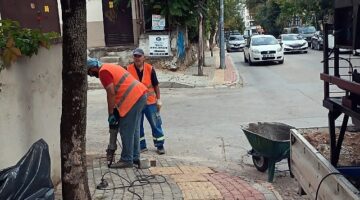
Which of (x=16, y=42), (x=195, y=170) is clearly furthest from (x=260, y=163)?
(x=16, y=42)

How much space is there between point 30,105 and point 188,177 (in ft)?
6.95

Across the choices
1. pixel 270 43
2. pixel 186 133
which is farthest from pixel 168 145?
pixel 270 43

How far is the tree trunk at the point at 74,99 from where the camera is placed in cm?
404

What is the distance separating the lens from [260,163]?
6996mm

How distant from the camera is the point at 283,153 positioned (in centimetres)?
637

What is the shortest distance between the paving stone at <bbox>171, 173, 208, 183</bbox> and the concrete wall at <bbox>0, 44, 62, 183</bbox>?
137 centimetres

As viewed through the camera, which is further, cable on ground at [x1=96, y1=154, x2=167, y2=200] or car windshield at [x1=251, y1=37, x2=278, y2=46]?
car windshield at [x1=251, y1=37, x2=278, y2=46]

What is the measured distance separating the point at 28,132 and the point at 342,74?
296 centimetres

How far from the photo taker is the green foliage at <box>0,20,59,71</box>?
406cm

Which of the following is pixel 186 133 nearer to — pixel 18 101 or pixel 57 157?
pixel 57 157

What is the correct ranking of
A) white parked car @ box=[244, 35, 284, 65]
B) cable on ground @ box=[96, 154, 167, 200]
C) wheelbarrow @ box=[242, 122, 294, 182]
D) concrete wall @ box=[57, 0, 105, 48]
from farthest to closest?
white parked car @ box=[244, 35, 284, 65] < concrete wall @ box=[57, 0, 105, 48] < wheelbarrow @ box=[242, 122, 294, 182] < cable on ground @ box=[96, 154, 167, 200]

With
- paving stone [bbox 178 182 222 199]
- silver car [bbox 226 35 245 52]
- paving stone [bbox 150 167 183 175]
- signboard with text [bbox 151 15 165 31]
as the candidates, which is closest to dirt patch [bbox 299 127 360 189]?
paving stone [bbox 178 182 222 199]

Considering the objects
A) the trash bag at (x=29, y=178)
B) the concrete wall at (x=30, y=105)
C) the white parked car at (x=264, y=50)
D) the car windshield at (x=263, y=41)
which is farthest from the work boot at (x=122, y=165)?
the car windshield at (x=263, y=41)

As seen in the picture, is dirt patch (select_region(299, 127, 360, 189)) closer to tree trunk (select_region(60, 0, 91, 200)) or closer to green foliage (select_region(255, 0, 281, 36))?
tree trunk (select_region(60, 0, 91, 200))
